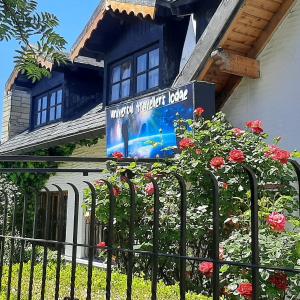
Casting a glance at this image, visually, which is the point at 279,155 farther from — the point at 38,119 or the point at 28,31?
the point at 38,119

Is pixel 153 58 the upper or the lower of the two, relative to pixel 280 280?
upper

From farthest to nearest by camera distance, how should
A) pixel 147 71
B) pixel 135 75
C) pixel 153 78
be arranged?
1. pixel 135 75
2. pixel 147 71
3. pixel 153 78

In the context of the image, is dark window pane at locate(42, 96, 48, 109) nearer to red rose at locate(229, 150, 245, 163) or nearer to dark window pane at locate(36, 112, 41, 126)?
dark window pane at locate(36, 112, 41, 126)

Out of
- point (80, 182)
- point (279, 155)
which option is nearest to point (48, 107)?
point (80, 182)

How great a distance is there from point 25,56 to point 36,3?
28cm

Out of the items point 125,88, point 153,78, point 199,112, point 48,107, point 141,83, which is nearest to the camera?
point 199,112

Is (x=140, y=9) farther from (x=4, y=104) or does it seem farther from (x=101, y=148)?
(x=4, y=104)

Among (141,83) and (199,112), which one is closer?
(199,112)

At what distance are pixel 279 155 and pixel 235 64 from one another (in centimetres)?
198

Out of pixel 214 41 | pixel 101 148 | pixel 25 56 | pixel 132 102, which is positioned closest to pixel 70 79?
pixel 101 148

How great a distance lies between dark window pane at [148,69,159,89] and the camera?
8656 millimetres

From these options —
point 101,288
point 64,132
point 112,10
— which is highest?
point 112,10

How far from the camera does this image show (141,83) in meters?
9.05

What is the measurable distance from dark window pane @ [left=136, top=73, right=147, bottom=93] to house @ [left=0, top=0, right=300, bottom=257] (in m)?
0.02
